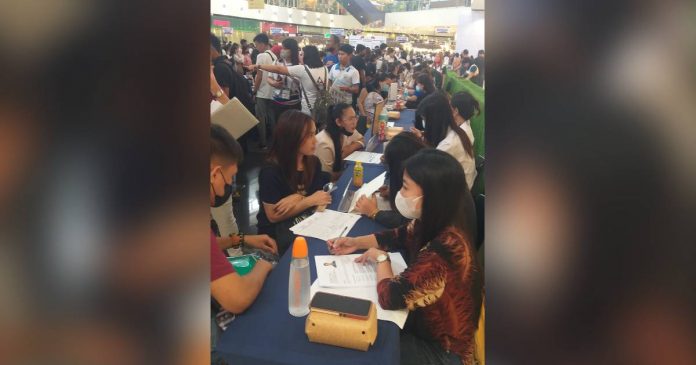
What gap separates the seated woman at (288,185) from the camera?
1.03m

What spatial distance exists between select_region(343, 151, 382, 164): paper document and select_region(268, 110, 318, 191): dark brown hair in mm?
398

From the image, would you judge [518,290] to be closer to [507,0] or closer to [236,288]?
[507,0]

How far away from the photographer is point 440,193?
0.80 metres

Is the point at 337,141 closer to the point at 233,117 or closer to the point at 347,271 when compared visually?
the point at 347,271

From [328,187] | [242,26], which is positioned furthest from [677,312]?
[328,187]

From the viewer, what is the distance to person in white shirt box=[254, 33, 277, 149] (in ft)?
Result: 2.29

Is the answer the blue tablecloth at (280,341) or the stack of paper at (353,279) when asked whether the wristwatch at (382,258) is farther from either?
the blue tablecloth at (280,341)

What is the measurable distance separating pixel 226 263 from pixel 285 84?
0.44 m

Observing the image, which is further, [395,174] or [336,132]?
[336,132]

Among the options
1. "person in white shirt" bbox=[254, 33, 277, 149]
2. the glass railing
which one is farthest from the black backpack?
the glass railing

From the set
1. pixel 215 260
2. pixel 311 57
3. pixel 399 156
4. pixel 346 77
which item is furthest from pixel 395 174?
pixel 346 77

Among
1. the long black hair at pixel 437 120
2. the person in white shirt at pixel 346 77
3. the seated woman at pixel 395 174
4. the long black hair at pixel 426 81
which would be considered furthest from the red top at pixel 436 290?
the person in white shirt at pixel 346 77

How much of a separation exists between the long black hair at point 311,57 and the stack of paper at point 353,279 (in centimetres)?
51

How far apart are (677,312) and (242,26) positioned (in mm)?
505
